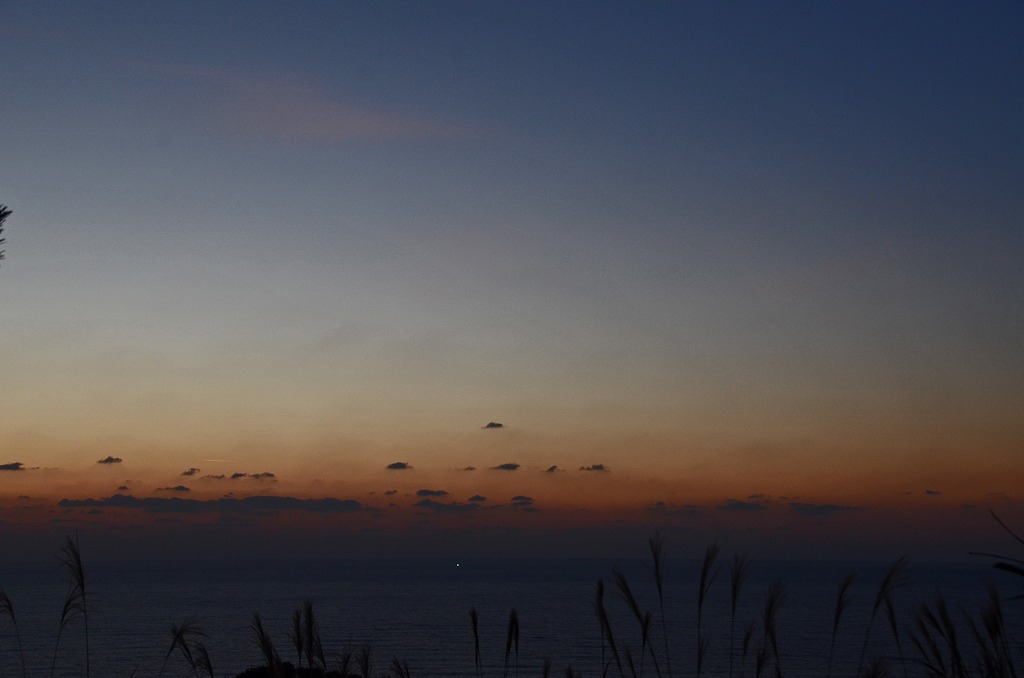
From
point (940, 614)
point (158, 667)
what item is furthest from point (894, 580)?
point (158, 667)

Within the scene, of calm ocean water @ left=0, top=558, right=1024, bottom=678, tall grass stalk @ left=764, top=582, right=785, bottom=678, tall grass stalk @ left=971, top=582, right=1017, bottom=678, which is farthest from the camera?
calm ocean water @ left=0, top=558, right=1024, bottom=678

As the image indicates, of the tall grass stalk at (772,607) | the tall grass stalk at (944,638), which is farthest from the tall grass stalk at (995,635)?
the tall grass stalk at (772,607)

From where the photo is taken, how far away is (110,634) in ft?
330

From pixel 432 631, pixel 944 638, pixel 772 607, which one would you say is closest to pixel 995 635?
pixel 944 638

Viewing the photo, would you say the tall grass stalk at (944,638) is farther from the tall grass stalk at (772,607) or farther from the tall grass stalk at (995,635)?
the tall grass stalk at (772,607)

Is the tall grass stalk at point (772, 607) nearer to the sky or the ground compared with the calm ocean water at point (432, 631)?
nearer to the sky

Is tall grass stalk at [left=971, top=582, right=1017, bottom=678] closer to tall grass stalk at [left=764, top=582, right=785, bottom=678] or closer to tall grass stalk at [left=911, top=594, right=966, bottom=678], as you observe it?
tall grass stalk at [left=911, top=594, right=966, bottom=678]

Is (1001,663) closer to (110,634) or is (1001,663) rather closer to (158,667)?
(158,667)

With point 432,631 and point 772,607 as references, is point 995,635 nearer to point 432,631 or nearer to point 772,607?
point 772,607

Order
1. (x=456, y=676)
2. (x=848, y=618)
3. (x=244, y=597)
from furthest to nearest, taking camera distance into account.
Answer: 1. (x=244, y=597)
2. (x=848, y=618)
3. (x=456, y=676)

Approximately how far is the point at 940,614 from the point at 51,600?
642ft

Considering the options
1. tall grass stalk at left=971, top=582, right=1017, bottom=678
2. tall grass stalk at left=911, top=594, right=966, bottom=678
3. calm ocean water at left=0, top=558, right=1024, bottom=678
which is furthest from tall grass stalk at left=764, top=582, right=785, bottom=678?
calm ocean water at left=0, top=558, right=1024, bottom=678

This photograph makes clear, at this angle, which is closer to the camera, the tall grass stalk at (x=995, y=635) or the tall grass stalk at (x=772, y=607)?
the tall grass stalk at (x=995, y=635)

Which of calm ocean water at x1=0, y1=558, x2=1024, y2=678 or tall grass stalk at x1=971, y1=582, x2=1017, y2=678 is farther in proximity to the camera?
calm ocean water at x1=0, y1=558, x2=1024, y2=678
